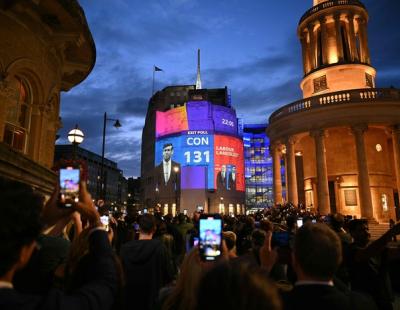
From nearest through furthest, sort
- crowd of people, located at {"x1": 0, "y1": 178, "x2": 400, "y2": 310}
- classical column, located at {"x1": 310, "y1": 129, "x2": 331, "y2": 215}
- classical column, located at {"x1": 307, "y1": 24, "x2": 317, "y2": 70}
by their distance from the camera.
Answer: crowd of people, located at {"x1": 0, "y1": 178, "x2": 400, "y2": 310}, classical column, located at {"x1": 310, "y1": 129, "x2": 331, "y2": 215}, classical column, located at {"x1": 307, "y1": 24, "x2": 317, "y2": 70}

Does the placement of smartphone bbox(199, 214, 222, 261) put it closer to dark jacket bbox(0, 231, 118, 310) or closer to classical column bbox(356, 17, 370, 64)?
dark jacket bbox(0, 231, 118, 310)

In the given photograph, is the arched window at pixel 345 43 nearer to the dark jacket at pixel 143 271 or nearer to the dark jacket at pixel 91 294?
the dark jacket at pixel 143 271

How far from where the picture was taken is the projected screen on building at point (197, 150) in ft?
206

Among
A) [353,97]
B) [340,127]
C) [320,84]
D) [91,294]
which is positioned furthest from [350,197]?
[91,294]

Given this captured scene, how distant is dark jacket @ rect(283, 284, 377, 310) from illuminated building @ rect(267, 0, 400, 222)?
23152mm

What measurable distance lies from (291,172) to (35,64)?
2084cm

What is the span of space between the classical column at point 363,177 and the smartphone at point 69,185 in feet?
80.0

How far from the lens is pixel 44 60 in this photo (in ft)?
44.0

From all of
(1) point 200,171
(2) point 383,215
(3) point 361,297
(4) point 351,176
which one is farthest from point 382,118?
(1) point 200,171

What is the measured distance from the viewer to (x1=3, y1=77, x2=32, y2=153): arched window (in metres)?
12.3

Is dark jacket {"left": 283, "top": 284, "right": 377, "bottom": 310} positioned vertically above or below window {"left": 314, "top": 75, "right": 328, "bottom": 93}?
below

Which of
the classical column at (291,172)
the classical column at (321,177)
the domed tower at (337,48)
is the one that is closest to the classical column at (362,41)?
the domed tower at (337,48)

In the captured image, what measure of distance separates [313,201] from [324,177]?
16.3 ft

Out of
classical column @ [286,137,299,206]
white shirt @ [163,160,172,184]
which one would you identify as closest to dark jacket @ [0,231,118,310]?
classical column @ [286,137,299,206]
